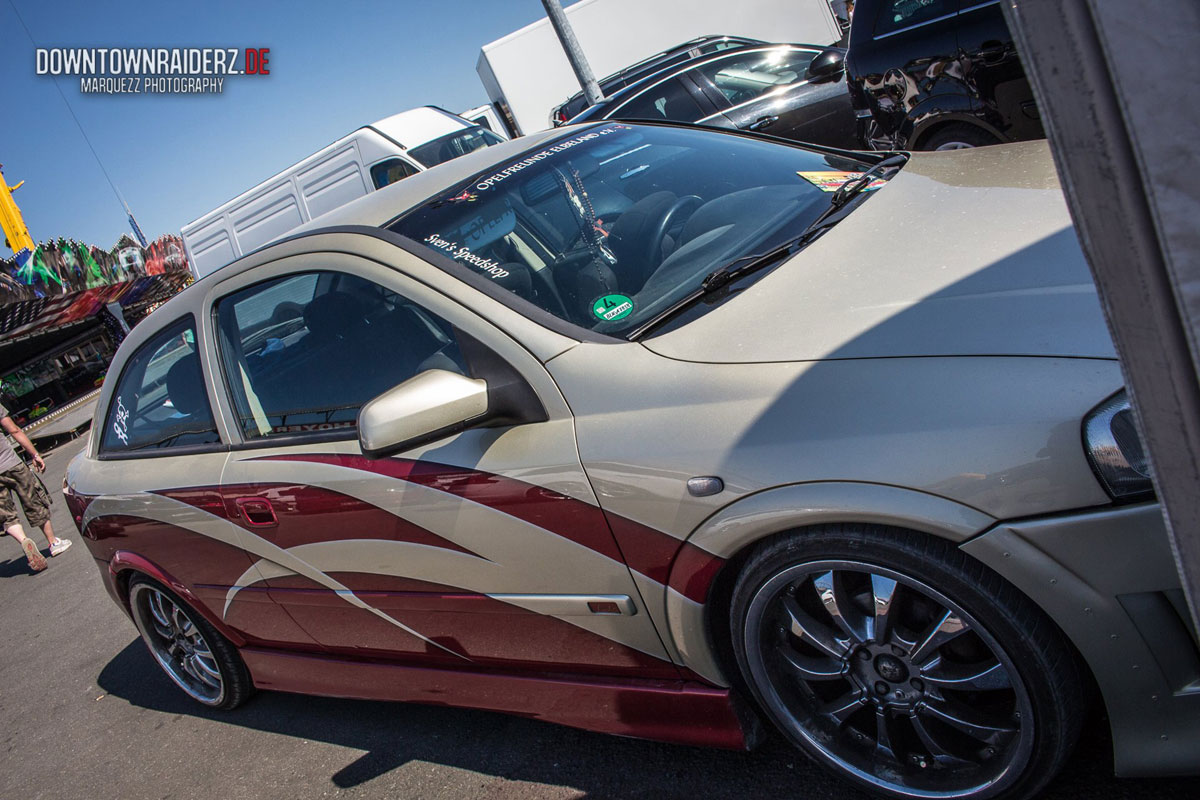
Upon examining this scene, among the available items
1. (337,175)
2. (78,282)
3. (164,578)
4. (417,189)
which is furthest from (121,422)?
(78,282)

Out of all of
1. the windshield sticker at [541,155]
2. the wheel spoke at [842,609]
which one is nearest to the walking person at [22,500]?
the windshield sticker at [541,155]

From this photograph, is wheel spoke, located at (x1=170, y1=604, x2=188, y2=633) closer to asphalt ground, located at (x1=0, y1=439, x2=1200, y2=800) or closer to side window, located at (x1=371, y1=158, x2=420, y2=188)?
asphalt ground, located at (x1=0, y1=439, x2=1200, y2=800)

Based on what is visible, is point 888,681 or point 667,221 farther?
point 667,221

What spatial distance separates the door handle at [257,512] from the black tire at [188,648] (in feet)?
2.81

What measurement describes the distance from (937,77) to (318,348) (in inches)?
155

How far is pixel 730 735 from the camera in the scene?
2104 mm

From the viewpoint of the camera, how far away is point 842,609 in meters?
1.91

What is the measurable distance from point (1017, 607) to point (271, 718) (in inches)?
116

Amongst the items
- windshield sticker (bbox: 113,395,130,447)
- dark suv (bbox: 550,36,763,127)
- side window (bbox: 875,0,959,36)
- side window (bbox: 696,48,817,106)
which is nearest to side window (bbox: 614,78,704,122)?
side window (bbox: 696,48,817,106)

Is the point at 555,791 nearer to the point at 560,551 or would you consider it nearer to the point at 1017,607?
the point at 560,551

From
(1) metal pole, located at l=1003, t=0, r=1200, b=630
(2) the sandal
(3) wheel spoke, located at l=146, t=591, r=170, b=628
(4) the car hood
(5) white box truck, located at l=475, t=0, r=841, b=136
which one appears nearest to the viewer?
(1) metal pole, located at l=1003, t=0, r=1200, b=630

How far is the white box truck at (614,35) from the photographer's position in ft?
60.7

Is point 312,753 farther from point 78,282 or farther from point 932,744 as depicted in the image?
point 78,282

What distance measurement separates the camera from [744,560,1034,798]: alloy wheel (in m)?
1.78
